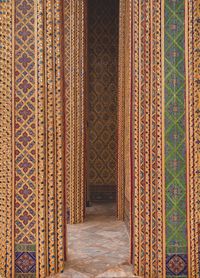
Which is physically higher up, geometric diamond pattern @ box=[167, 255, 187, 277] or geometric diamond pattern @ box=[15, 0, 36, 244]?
geometric diamond pattern @ box=[15, 0, 36, 244]

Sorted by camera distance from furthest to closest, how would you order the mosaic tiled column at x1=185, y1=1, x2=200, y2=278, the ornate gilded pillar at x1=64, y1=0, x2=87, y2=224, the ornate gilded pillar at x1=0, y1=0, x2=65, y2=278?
the ornate gilded pillar at x1=64, y1=0, x2=87, y2=224, the ornate gilded pillar at x1=0, y1=0, x2=65, y2=278, the mosaic tiled column at x1=185, y1=1, x2=200, y2=278

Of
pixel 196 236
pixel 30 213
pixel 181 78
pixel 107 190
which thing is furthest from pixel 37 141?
pixel 107 190

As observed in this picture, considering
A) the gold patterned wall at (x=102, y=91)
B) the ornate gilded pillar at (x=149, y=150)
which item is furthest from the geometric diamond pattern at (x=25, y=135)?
the gold patterned wall at (x=102, y=91)

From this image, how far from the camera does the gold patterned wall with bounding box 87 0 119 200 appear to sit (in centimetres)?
817

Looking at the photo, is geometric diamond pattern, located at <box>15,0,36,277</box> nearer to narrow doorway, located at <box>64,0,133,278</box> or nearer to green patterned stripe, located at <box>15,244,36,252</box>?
green patterned stripe, located at <box>15,244,36,252</box>

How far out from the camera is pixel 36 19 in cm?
333

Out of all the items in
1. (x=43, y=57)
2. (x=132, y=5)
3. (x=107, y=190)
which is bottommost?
(x=107, y=190)

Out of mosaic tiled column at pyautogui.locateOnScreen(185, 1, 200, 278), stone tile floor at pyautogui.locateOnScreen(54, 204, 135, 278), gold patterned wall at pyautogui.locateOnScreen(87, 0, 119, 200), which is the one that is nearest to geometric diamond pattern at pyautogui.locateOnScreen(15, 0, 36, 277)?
stone tile floor at pyautogui.locateOnScreen(54, 204, 135, 278)

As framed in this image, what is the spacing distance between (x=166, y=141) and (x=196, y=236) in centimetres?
91

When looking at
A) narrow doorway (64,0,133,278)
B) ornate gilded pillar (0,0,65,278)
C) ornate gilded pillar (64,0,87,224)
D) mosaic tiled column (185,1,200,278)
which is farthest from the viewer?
narrow doorway (64,0,133,278)

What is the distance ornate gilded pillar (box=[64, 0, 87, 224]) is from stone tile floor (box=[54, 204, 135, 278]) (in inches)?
17.2

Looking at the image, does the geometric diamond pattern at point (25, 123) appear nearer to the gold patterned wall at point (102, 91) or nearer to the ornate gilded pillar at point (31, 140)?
the ornate gilded pillar at point (31, 140)

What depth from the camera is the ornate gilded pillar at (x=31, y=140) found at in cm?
328

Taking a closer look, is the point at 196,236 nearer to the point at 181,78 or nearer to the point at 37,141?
the point at 181,78
